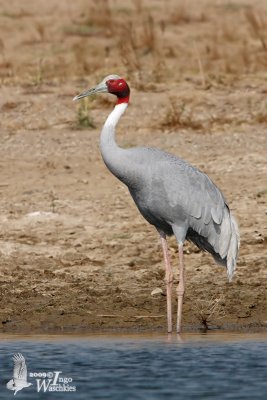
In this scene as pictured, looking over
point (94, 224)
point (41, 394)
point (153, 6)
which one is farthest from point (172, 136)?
point (153, 6)

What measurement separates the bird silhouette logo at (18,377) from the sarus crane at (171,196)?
61.3 inches

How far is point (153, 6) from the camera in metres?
23.9

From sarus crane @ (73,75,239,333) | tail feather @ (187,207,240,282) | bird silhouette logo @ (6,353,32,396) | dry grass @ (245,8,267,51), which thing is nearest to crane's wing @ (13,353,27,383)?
bird silhouette logo @ (6,353,32,396)

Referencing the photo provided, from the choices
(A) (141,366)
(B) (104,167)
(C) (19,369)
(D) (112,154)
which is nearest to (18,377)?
(C) (19,369)

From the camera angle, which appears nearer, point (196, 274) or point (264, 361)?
point (264, 361)

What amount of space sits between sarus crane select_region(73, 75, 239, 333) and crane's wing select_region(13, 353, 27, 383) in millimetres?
1478

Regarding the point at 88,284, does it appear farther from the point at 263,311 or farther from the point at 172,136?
the point at 172,136

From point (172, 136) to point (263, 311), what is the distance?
4673 millimetres

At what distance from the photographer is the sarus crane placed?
1005 centimetres

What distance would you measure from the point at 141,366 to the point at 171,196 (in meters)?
1.66

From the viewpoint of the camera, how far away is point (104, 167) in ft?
45.0

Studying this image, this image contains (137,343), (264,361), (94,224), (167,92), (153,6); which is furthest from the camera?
(153,6)

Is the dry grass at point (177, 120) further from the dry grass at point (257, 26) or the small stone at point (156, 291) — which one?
the small stone at point (156, 291)

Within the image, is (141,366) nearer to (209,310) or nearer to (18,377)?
(18,377)
